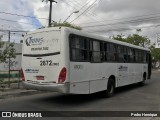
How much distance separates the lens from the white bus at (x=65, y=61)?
11.1 meters

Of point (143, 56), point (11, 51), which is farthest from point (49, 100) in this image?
point (143, 56)

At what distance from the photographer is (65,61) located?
11.0m

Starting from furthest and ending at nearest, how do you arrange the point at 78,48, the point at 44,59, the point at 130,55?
the point at 130,55, the point at 78,48, the point at 44,59

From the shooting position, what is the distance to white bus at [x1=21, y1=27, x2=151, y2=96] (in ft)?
36.5

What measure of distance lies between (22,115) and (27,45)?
382cm

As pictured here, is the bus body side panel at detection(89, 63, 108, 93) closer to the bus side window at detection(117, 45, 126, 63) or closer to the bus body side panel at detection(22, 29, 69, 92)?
the bus body side panel at detection(22, 29, 69, 92)

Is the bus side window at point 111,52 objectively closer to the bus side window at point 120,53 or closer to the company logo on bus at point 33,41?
the bus side window at point 120,53

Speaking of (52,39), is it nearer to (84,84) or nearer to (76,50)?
(76,50)

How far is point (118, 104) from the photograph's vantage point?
41.2 ft

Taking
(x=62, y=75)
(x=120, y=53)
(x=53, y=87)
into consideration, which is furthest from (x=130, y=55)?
(x=53, y=87)

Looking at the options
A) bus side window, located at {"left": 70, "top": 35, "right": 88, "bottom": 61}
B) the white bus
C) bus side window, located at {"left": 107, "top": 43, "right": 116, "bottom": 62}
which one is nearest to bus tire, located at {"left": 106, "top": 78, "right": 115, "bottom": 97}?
the white bus

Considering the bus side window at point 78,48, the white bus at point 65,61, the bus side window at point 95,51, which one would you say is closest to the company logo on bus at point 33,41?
the white bus at point 65,61

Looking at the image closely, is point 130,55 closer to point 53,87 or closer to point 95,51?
point 95,51

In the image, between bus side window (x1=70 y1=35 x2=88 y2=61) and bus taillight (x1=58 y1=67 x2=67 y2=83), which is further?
bus side window (x1=70 y1=35 x2=88 y2=61)
